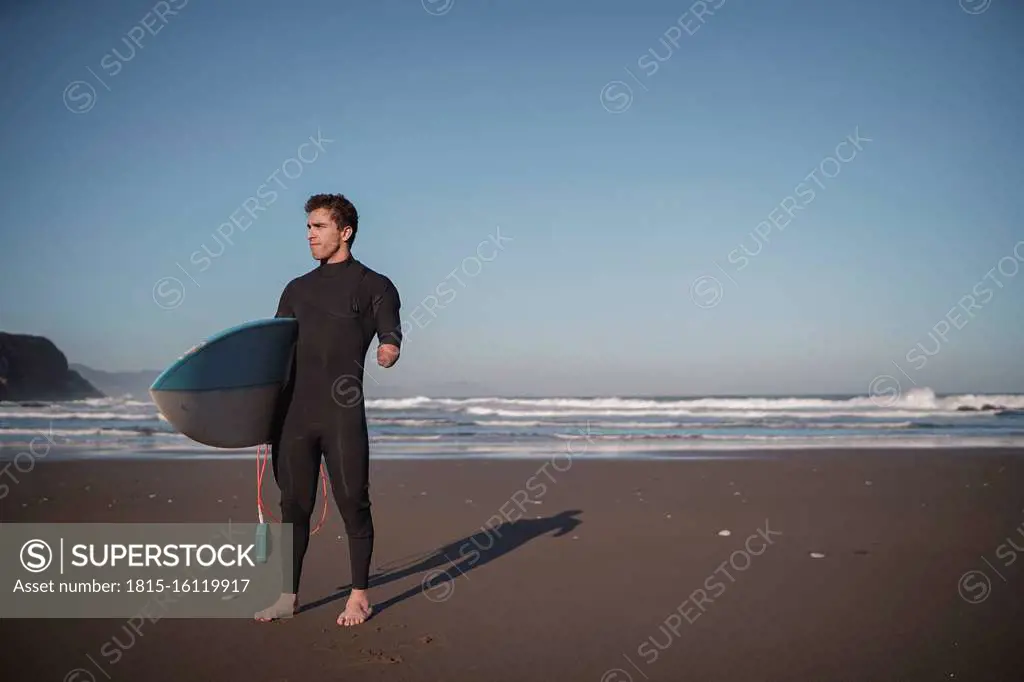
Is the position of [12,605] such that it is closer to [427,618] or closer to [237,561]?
[237,561]

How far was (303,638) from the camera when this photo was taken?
3525 millimetres

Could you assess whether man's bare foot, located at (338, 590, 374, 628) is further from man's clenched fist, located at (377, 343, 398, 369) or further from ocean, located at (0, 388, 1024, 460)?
ocean, located at (0, 388, 1024, 460)

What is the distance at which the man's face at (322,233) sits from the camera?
3889 mm

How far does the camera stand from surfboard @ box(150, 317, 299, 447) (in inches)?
148

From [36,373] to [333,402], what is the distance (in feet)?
157

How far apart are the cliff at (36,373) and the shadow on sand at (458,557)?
3956 centimetres

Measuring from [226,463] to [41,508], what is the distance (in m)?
4.16

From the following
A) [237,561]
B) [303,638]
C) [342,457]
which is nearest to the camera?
[303,638]

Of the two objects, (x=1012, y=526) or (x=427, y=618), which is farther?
(x=1012, y=526)

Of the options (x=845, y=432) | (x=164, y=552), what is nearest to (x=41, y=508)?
(x=164, y=552)

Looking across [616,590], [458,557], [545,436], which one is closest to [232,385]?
[458,557]

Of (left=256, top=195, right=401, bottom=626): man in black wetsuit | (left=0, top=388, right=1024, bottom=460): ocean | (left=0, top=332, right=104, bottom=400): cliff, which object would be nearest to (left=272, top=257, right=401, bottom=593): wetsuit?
(left=256, top=195, right=401, bottom=626): man in black wetsuit

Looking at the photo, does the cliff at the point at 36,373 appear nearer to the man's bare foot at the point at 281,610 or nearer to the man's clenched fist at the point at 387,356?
the man's bare foot at the point at 281,610

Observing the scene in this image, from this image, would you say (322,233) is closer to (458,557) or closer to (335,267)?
(335,267)
